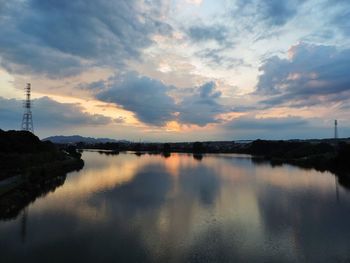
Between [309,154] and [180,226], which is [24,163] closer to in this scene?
[180,226]

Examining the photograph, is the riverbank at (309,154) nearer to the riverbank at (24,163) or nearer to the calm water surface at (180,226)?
the calm water surface at (180,226)

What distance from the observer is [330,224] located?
14461 millimetres

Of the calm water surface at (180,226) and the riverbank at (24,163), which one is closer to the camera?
the calm water surface at (180,226)

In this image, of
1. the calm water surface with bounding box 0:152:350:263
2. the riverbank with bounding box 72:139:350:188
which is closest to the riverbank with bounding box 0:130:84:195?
the calm water surface with bounding box 0:152:350:263

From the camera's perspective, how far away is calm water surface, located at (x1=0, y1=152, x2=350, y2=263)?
10.6 meters

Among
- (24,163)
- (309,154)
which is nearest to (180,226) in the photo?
(24,163)

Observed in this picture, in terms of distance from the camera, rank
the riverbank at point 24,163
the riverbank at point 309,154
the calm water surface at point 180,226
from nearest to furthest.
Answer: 1. the calm water surface at point 180,226
2. the riverbank at point 24,163
3. the riverbank at point 309,154

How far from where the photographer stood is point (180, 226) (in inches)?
536

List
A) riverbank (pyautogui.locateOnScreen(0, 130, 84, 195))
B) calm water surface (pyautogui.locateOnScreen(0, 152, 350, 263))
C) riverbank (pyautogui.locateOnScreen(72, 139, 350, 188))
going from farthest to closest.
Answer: riverbank (pyautogui.locateOnScreen(72, 139, 350, 188))
riverbank (pyautogui.locateOnScreen(0, 130, 84, 195))
calm water surface (pyautogui.locateOnScreen(0, 152, 350, 263))

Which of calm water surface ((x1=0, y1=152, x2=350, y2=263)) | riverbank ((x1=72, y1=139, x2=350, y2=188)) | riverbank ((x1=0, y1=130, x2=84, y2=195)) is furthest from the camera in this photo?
riverbank ((x1=72, y1=139, x2=350, y2=188))

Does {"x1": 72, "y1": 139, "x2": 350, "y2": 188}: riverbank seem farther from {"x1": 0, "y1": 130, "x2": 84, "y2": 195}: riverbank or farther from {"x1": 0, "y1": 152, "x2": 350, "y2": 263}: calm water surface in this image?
{"x1": 0, "y1": 130, "x2": 84, "y2": 195}: riverbank

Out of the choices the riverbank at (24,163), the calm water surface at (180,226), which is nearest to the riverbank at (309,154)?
the calm water surface at (180,226)

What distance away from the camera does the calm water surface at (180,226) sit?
10.6 m

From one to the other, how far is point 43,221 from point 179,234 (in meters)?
6.49
